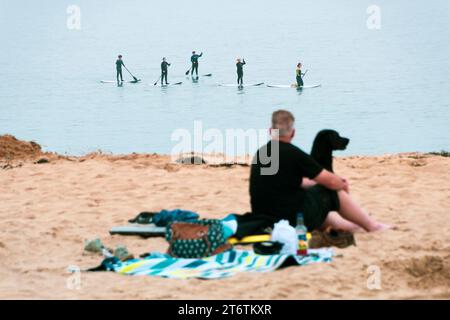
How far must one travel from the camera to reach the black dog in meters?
7.34

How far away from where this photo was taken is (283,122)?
6.88 metres

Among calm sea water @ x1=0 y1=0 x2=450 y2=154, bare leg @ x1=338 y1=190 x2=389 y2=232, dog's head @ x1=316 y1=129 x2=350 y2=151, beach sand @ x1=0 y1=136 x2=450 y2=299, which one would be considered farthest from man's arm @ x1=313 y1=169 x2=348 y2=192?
calm sea water @ x1=0 y1=0 x2=450 y2=154

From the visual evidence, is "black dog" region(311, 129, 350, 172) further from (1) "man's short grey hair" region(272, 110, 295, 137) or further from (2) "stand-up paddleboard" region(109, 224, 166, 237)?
(2) "stand-up paddleboard" region(109, 224, 166, 237)

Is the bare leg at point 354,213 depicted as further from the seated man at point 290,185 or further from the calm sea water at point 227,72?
the calm sea water at point 227,72

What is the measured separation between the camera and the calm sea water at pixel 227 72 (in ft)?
83.6

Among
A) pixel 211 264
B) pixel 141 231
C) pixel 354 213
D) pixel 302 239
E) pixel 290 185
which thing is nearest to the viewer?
pixel 211 264

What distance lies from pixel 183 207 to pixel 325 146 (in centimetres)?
216

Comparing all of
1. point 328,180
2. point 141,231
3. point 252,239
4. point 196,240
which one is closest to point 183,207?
point 141,231

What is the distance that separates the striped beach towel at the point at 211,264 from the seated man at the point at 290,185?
39 cm

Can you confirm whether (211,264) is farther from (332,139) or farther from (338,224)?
(332,139)

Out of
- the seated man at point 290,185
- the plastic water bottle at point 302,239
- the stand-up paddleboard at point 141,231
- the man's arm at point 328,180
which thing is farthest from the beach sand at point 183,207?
the man's arm at point 328,180

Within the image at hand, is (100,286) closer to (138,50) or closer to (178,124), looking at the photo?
(178,124)

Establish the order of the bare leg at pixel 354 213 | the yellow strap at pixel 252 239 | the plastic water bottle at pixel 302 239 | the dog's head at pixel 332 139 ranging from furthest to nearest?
the dog's head at pixel 332 139, the bare leg at pixel 354 213, the yellow strap at pixel 252 239, the plastic water bottle at pixel 302 239

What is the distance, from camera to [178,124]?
83.8 ft
